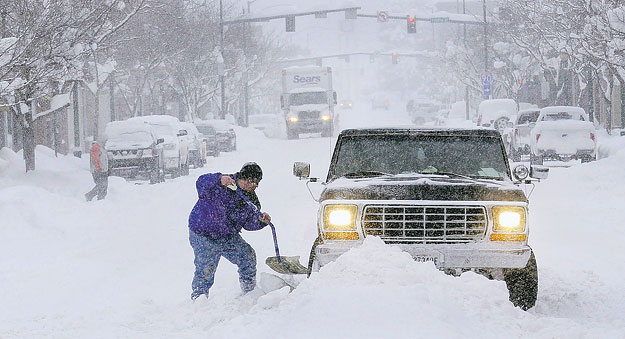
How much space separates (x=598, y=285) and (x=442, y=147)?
2.58m

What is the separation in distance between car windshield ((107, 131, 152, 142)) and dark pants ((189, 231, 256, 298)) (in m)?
19.6

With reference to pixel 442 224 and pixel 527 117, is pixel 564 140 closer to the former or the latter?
pixel 527 117

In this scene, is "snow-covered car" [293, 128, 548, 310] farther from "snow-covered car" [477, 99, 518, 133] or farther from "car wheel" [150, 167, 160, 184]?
"snow-covered car" [477, 99, 518, 133]

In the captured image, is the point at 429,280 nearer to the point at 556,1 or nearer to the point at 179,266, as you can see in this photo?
the point at 179,266

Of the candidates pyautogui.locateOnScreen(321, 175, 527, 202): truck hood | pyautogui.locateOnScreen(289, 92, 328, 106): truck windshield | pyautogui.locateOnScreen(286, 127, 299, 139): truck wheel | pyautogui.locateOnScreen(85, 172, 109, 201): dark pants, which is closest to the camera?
pyautogui.locateOnScreen(321, 175, 527, 202): truck hood

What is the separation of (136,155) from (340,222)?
20.4 metres

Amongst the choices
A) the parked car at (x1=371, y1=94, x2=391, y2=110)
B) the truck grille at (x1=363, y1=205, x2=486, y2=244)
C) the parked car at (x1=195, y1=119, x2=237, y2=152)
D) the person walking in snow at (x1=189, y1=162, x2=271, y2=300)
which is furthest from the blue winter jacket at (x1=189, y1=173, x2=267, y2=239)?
the parked car at (x1=371, y1=94, x2=391, y2=110)

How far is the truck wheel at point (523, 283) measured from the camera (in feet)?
26.3

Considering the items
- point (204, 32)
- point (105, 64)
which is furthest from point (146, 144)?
point (204, 32)

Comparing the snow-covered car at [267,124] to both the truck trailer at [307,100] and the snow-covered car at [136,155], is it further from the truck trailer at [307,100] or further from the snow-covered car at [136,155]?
the snow-covered car at [136,155]

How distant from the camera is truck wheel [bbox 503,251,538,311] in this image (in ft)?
26.3

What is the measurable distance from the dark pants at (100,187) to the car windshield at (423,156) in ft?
41.6

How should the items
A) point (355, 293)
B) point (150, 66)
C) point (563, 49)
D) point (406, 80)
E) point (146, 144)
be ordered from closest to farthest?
point (355, 293) < point (146, 144) < point (563, 49) < point (150, 66) < point (406, 80)

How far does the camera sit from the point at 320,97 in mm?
48875
